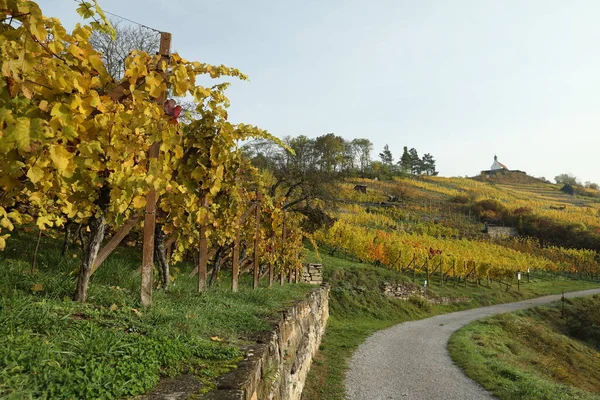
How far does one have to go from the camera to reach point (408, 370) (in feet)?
35.2

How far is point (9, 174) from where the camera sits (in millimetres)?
2498

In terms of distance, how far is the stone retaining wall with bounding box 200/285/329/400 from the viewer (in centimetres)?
291

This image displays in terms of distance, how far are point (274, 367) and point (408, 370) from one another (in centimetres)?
765

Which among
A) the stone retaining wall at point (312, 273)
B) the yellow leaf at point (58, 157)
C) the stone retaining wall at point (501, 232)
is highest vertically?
the yellow leaf at point (58, 157)

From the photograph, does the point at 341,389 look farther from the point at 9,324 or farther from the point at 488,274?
the point at 488,274

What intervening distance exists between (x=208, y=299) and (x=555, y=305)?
27.0 metres

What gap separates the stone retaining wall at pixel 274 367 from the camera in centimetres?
291

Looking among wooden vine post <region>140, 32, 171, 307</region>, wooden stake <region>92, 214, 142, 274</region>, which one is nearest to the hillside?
wooden vine post <region>140, 32, 171, 307</region>

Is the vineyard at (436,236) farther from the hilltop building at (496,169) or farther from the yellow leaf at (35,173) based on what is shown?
the hilltop building at (496,169)

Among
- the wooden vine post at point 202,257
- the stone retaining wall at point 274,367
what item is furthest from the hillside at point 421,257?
the wooden vine post at point 202,257

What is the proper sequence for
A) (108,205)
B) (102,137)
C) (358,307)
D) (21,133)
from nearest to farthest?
(21,133)
(102,137)
(108,205)
(358,307)

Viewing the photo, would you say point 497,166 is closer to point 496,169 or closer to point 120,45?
point 496,169

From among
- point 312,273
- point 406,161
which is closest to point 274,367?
point 312,273

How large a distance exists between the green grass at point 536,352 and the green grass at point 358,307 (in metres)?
3.26
